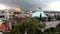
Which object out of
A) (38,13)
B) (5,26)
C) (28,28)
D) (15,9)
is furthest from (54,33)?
(38,13)

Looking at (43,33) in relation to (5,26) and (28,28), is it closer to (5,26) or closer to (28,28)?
(28,28)

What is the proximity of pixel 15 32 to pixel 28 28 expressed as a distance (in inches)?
47.5

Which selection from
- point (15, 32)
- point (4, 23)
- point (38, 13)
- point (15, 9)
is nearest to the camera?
point (15, 32)

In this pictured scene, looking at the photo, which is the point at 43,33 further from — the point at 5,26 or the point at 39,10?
the point at 39,10

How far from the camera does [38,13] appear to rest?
28109 mm

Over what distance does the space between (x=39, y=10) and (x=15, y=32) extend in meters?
13.4

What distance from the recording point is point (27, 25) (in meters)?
16.2

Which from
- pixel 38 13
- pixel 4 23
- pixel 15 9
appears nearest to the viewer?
pixel 4 23

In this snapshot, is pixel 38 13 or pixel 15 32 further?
pixel 38 13

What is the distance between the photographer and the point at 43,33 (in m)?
15.3

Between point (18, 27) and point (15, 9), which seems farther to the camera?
point (15, 9)

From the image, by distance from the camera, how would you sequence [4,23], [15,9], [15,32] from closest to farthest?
[15,32]
[4,23]
[15,9]

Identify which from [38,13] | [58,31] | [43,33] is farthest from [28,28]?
[38,13]

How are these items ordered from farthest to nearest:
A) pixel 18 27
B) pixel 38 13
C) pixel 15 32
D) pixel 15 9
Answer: pixel 38 13 → pixel 15 9 → pixel 18 27 → pixel 15 32
